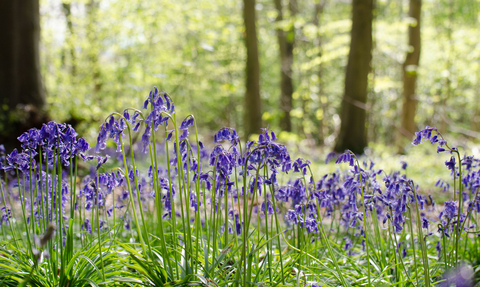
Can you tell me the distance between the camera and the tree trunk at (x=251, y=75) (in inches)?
373

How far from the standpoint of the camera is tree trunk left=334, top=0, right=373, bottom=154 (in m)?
9.31

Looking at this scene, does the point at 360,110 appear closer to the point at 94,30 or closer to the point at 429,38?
the point at 94,30

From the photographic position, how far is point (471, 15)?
672 inches

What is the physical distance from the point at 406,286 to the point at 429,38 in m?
20.0

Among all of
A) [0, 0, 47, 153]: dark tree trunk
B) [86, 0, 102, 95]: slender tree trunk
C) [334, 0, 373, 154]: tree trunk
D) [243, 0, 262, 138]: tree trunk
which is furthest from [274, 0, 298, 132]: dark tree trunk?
[0, 0, 47, 153]: dark tree trunk

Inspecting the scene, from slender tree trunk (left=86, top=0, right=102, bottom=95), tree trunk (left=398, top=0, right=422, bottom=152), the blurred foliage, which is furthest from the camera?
slender tree trunk (left=86, top=0, right=102, bottom=95)

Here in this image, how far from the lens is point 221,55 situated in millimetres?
18938

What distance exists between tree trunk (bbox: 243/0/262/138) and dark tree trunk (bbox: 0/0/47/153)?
495 centimetres

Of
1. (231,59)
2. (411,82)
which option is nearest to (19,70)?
(411,82)

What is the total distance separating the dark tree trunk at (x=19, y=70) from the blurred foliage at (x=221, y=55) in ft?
1.40

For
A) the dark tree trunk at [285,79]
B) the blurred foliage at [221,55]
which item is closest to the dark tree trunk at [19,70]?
the blurred foliage at [221,55]

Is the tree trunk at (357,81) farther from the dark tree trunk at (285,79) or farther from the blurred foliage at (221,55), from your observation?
the dark tree trunk at (285,79)

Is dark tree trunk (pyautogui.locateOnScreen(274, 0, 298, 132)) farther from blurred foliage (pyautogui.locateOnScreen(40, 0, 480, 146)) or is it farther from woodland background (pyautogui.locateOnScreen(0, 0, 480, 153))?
blurred foliage (pyautogui.locateOnScreen(40, 0, 480, 146))

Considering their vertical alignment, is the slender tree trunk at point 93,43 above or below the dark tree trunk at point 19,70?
above
